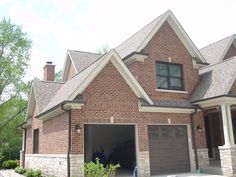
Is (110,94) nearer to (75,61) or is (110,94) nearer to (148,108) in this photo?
(148,108)

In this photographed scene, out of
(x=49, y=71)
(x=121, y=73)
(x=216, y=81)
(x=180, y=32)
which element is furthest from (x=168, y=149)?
(x=49, y=71)

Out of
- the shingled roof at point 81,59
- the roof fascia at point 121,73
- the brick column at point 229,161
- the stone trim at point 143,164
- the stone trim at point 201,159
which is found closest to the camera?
the roof fascia at point 121,73

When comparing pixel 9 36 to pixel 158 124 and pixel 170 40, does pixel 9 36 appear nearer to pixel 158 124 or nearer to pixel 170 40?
pixel 170 40

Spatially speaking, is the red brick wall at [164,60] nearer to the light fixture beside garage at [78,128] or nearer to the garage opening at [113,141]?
the garage opening at [113,141]

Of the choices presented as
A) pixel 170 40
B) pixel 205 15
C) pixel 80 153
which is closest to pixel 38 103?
pixel 80 153

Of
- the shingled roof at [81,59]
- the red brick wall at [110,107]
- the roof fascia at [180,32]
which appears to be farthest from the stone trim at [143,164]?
the shingled roof at [81,59]

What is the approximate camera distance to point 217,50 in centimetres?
2167

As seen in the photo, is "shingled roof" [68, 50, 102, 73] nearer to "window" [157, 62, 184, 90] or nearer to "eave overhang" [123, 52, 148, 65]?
"eave overhang" [123, 52, 148, 65]

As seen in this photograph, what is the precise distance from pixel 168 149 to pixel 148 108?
2510 millimetres

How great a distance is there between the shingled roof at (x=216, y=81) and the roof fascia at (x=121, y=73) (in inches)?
129

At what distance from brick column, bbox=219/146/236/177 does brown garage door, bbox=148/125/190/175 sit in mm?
2215

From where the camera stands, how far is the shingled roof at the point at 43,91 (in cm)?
1755

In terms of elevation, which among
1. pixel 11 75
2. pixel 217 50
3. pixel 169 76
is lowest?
pixel 169 76

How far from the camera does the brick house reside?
41.8 ft
